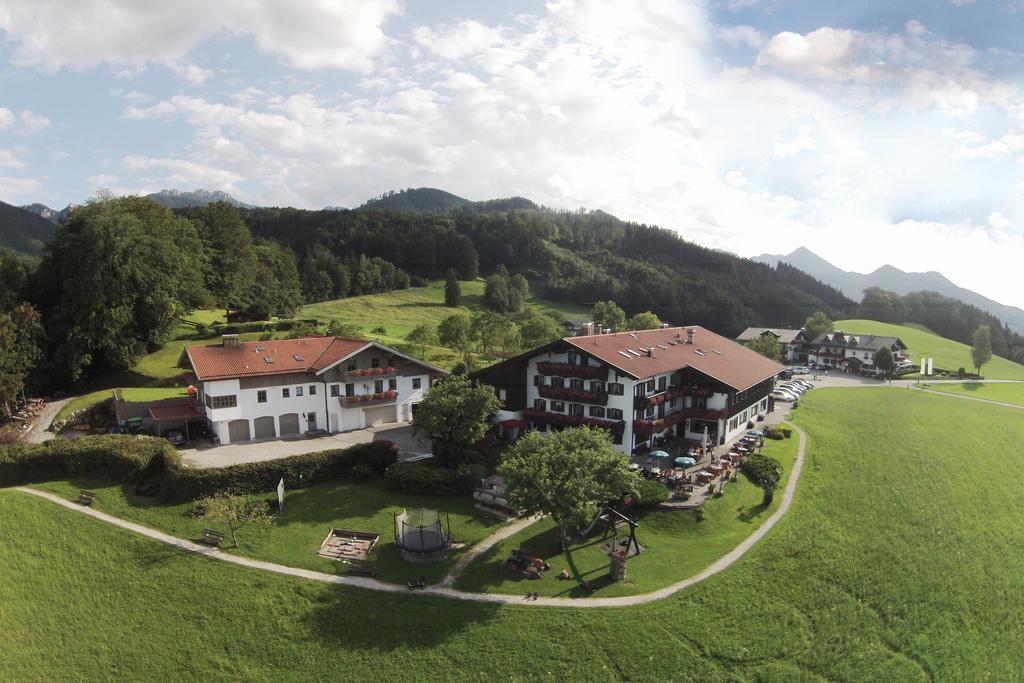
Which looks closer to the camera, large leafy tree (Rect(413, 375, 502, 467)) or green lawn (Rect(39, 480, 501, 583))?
green lawn (Rect(39, 480, 501, 583))

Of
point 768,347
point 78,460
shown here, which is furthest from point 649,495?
point 768,347

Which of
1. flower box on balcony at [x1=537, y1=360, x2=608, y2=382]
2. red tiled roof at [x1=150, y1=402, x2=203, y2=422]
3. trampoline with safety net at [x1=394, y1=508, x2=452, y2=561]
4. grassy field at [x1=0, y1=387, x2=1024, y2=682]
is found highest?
flower box on balcony at [x1=537, y1=360, x2=608, y2=382]


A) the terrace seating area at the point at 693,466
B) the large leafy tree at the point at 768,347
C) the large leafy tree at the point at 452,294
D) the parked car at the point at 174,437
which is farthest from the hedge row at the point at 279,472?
the large leafy tree at the point at 452,294

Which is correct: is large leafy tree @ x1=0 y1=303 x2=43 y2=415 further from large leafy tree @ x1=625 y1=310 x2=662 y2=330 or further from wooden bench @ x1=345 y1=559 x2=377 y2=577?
large leafy tree @ x1=625 y1=310 x2=662 y2=330

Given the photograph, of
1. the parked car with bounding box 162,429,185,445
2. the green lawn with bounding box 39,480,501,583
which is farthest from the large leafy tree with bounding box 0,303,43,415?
the green lawn with bounding box 39,480,501,583

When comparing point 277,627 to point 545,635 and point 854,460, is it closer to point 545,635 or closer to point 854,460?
point 545,635

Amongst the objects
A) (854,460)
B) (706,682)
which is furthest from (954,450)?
(706,682)

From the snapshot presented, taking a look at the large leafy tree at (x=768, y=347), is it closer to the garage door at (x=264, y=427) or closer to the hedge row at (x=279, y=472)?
the hedge row at (x=279, y=472)
